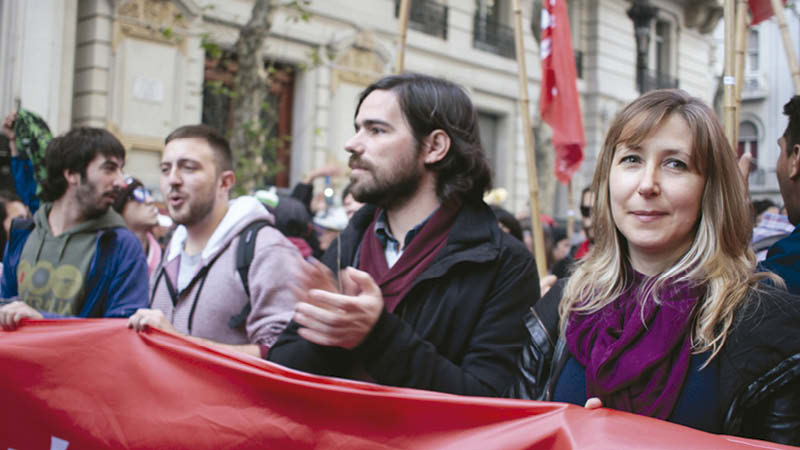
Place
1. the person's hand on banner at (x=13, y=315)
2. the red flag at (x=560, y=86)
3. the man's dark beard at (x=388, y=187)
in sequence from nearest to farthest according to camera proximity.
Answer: the man's dark beard at (x=388, y=187) < the person's hand on banner at (x=13, y=315) < the red flag at (x=560, y=86)

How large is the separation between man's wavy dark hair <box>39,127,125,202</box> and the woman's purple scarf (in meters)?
2.67

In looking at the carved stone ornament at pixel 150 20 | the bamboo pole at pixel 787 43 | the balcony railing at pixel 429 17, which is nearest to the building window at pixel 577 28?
the balcony railing at pixel 429 17

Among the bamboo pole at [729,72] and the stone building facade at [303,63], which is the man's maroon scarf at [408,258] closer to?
the bamboo pole at [729,72]

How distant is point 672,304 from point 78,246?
8.76 ft

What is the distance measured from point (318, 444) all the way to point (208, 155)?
5.70ft

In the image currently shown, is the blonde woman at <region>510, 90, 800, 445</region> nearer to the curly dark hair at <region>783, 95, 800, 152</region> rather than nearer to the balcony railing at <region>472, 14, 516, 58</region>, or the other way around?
the curly dark hair at <region>783, 95, 800, 152</region>

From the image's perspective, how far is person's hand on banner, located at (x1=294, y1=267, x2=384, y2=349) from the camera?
1.92 m

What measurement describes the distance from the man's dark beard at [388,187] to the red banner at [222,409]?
0.64 meters

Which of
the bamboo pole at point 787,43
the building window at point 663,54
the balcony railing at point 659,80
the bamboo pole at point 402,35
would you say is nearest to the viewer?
the bamboo pole at point 787,43

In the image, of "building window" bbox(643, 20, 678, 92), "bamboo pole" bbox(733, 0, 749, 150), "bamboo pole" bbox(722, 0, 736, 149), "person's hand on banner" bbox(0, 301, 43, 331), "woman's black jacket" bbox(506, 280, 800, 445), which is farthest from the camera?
"building window" bbox(643, 20, 678, 92)

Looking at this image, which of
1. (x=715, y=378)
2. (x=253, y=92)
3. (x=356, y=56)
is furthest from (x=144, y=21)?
(x=715, y=378)

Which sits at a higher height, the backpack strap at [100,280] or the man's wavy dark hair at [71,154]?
the man's wavy dark hair at [71,154]

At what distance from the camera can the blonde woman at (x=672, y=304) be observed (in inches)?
66.9

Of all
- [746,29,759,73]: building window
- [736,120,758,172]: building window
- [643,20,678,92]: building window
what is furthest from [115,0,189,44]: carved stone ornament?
[746,29,759,73]: building window
